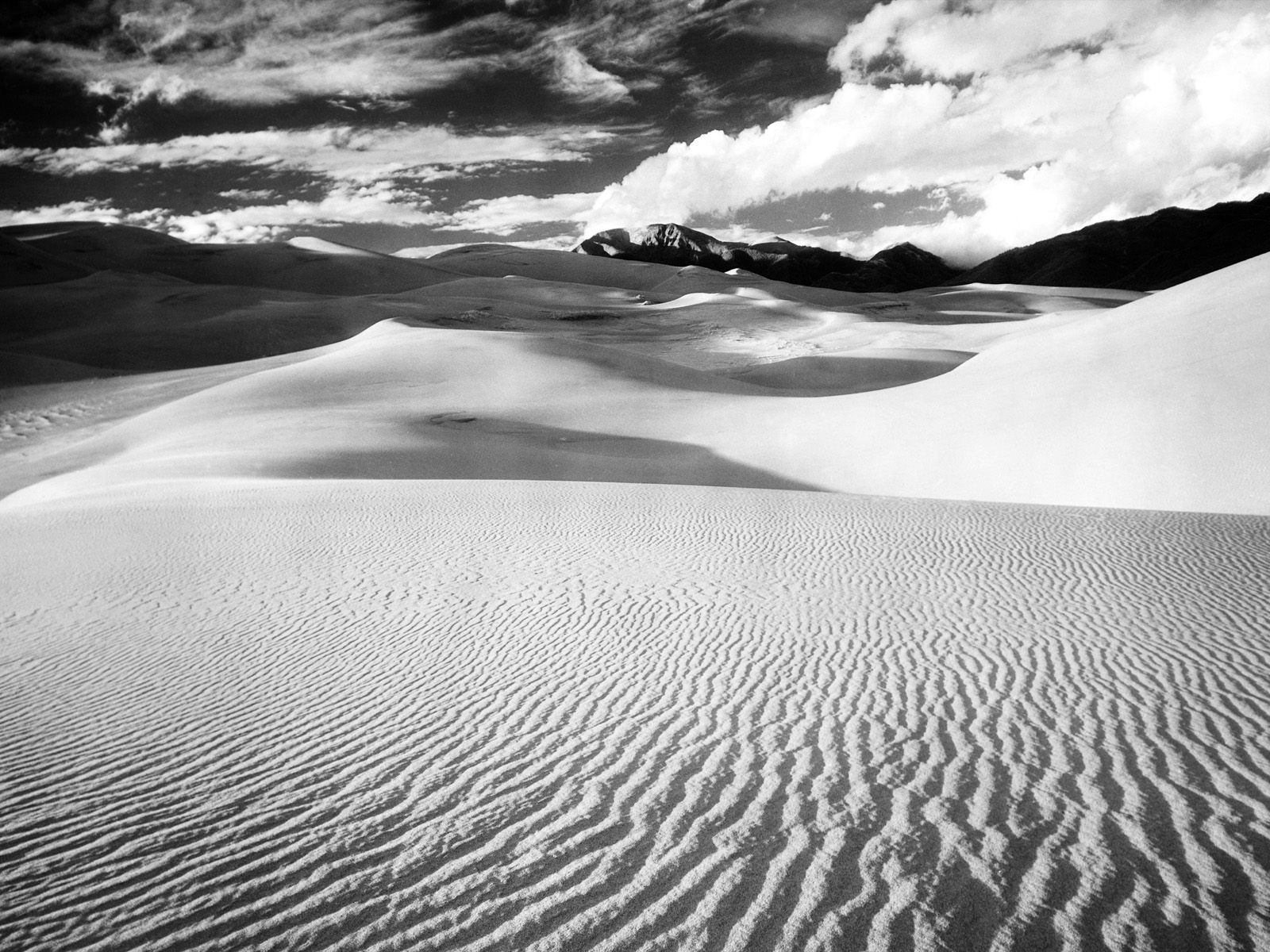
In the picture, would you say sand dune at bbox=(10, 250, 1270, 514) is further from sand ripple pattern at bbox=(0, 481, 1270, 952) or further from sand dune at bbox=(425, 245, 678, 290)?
sand dune at bbox=(425, 245, 678, 290)

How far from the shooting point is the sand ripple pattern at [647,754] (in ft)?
11.1

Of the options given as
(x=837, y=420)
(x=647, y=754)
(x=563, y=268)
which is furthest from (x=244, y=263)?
(x=647, y=754)

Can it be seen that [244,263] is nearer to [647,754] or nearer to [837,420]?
[837,420]

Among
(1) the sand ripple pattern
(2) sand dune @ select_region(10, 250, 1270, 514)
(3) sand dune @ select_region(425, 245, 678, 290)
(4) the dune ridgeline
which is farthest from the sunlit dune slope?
(1) the sand ripple pattern

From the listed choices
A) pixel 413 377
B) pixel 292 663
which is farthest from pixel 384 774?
pixel 413 377

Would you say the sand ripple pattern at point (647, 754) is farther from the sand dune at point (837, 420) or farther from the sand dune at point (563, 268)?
the sand dune at point (563, 268)

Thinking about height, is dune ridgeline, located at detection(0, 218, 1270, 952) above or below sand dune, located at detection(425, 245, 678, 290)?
below

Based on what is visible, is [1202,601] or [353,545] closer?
[1202,601]

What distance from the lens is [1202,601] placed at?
8.09 metres

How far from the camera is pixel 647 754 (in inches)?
193

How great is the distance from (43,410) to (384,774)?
3736cm

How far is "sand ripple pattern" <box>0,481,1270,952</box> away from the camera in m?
3.37

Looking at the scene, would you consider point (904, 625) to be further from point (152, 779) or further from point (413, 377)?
point (413, 377)

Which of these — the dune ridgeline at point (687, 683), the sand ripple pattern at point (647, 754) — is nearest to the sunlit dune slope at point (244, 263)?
the dune ridgeline at point (687, 683)
